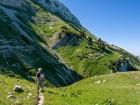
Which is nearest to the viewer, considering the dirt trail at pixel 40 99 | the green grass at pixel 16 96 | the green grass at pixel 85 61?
the green grass at pixel 16 96

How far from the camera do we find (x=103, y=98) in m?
41.5

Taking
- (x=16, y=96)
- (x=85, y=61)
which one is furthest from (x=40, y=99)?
(x=85, y=61)

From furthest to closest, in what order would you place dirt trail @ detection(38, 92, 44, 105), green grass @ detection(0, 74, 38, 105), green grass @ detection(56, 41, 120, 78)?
1. green grass @ detection(56, 41, 120, 78)
2. dirt trail @ detection(38, 92, 44, 105)
3. green grass @ detection(0, 74, 38, 105)

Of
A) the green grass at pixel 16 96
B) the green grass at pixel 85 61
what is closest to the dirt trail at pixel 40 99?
the green grass at pixel 16 96

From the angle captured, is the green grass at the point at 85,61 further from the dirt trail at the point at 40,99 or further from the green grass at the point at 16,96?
the dirt trail at the point at 40,99

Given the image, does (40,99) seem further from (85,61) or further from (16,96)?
(85,61)

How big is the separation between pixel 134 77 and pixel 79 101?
1377 inches

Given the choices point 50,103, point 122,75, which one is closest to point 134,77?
point 122,75

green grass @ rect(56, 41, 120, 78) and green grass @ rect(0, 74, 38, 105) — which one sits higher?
green grass @ rect(56, 41, 120, 78)

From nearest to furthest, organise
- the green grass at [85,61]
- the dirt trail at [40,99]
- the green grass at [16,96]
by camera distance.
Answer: the green grass at [16,96]
the dirt trail at [40,99]
the green grass at [85,61]

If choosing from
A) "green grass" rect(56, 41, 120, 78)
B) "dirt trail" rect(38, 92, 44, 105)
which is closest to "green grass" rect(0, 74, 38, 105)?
"dirt trail" rect(38, 92, 44, 105)

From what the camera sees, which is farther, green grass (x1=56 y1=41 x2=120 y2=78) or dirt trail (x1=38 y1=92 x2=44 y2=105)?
green grass (x1=56 y1=41 x2=120 y2=78)

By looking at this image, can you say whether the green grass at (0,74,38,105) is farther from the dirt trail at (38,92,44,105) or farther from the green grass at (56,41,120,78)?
the green grass at (56,41,120,78)

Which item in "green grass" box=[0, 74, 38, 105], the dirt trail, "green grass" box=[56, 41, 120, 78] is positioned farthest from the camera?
"green grass" box=[56, 41, 120, 78]
